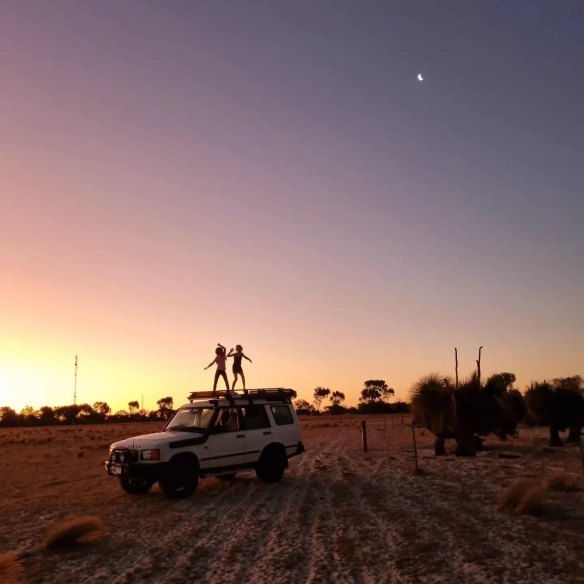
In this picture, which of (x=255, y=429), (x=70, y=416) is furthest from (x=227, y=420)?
(x=70, y=416)

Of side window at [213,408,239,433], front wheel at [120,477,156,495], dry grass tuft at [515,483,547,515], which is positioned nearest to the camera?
dry grass tuft at [515,483,547,515]

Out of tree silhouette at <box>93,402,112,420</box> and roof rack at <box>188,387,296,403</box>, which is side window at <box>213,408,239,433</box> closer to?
roof rack at <box>188,387,296,403</box>

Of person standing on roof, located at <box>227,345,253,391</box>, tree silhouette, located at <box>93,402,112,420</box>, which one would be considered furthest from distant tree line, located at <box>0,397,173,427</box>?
person standing on roof, located at <box>227,345,253,391</box>

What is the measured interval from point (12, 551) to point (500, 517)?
8.04 meters

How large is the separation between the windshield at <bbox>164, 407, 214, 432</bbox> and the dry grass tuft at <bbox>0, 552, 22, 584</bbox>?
6.64 m

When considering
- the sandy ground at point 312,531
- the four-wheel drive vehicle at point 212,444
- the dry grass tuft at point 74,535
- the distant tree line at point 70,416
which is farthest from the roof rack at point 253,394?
the distant tree line at point 70,416

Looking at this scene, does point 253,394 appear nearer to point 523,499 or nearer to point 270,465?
point 270,465

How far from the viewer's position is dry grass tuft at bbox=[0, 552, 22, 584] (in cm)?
768

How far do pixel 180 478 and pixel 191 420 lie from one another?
206 centimetres

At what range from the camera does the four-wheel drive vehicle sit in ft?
45.7

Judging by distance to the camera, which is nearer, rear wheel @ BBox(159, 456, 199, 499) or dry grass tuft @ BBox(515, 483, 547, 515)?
dry grass tuft @ BBox(515, 483, 547, 515)

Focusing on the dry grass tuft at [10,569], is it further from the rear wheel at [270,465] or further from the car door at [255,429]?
the rear wheel at [270,465]

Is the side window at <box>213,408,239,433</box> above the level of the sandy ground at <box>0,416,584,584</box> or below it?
above

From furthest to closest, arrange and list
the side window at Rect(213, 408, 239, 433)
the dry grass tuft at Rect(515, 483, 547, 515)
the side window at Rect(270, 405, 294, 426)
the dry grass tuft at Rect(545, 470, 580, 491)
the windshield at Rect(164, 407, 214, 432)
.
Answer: the side window at Rect(270, 405, 294, 426) → the side window at Rect(213, 408, 239, 433) → the windshield at Rect(164, 407, 214, 432) → the dry grass tuft at Rect(545, 470, 580, 491) → the dry grass tuft at Rect(515, 483, 547, 515)
